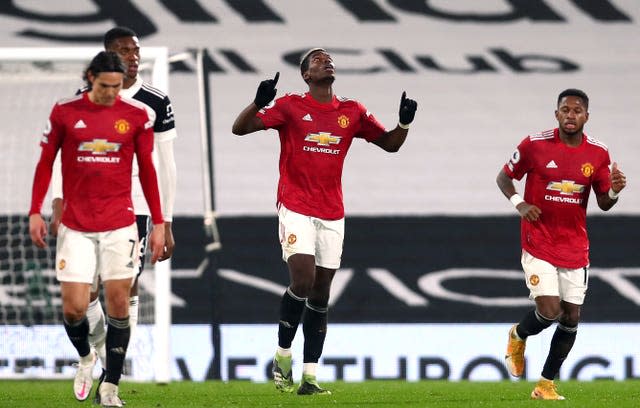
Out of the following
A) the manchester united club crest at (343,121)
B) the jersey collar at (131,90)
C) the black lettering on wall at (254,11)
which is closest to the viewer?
the jersey collar at (131,90)

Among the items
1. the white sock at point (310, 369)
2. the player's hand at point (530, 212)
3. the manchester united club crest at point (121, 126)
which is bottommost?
the white sock at point (310, 369)


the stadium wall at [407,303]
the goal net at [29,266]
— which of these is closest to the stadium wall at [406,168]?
the stadium wall at [407,303]

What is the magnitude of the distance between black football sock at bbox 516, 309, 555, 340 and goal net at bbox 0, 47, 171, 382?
11.7 ft

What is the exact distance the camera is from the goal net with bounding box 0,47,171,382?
37.3ft

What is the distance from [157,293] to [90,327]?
217 centimetres

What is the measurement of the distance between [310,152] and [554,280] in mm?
1709

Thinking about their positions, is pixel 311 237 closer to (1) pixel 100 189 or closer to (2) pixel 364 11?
(1) pixel 100 189

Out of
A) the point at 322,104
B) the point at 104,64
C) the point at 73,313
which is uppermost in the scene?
the point at 104,64

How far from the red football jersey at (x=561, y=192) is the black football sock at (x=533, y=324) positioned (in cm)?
39

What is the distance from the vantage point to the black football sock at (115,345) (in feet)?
22.9

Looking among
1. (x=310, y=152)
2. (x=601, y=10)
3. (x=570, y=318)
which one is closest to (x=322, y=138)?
(x=310, y=152)

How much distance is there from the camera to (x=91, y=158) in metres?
6.83

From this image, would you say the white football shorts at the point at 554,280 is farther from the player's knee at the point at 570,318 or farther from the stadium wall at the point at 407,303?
the stadium wall at the point at 407,303

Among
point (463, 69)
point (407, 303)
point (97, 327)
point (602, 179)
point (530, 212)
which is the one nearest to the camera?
point (97, 327)
